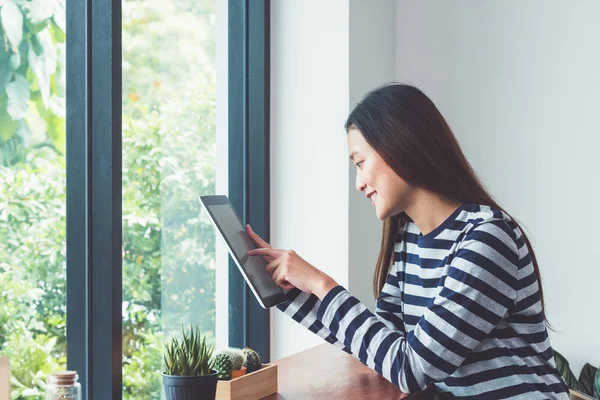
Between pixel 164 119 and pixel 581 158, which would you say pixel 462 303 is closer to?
pixel 164 119

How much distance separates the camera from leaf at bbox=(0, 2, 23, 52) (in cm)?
145

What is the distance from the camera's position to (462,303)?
1328mm

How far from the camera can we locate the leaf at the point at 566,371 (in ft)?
7.31

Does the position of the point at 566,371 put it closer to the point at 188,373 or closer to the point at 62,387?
the point at 188,373

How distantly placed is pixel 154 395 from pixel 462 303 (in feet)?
2.87

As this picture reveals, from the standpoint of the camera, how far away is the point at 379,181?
149cm

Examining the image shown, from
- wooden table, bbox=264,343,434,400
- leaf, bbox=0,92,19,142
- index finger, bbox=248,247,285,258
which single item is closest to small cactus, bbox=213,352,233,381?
wooden table, bbox=264,343,434,400

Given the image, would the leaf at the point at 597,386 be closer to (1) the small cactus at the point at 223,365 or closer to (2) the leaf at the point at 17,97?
(1) the small cactus at the point at 223,365

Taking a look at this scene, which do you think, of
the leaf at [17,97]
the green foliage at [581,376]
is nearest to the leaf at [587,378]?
the green foliage at [581,376]

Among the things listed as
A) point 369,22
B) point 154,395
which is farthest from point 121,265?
point 369,22

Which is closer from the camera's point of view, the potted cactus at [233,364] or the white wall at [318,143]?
the potted cactus at [233,364]

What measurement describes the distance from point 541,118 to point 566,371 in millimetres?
773

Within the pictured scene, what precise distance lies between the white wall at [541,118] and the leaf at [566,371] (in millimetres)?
95

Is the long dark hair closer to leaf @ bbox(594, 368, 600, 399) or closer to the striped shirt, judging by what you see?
the striped shirt
